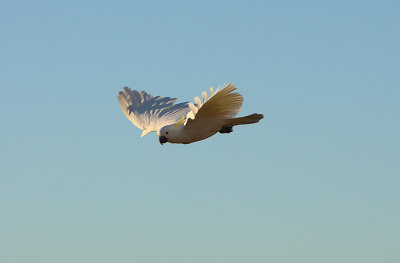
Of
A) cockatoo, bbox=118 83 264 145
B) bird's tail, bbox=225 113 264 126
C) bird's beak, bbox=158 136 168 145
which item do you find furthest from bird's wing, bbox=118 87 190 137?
bird's tail, bbox=225 113 264 126

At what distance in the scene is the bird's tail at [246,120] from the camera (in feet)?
69.2

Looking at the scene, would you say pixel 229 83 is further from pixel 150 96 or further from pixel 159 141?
pixel 150 96

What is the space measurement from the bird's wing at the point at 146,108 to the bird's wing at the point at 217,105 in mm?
3754

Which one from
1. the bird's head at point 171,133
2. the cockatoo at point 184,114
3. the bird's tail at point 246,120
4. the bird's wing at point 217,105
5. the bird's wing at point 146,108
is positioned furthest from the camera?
the bird's wing at point 146,108

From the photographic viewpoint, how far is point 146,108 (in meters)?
25.5

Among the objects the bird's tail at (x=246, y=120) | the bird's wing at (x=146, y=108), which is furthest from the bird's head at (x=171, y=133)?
the bird's wing at (x=146, y=108)

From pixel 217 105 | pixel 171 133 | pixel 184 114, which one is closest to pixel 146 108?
pixel 184 114

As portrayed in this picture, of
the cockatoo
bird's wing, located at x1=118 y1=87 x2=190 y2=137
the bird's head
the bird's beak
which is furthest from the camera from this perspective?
bird's wing, located at x1=118 y1=87 x2=190 y2=137

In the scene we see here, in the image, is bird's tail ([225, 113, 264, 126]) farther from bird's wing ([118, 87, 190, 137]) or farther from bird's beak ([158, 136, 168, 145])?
bird's wing ([118, 87, 190, 137])

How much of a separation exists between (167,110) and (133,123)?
1199mm

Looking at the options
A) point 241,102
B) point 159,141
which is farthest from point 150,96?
point 241,102

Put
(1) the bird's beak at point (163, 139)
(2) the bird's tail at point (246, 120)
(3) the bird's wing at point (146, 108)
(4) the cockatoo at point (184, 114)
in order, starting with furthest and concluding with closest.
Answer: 1. (3) the bird's wing at point (146, 108)
2. (1) the bird's beak at point (163, 139)
3. (2) the bird's tail at point (246, 120)
4. (4) the cockatoo at point (184, 114)

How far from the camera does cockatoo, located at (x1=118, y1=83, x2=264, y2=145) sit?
19547 mm

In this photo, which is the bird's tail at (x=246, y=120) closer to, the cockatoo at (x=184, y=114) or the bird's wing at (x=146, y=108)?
the cockatoo at (x=184, y=114)
